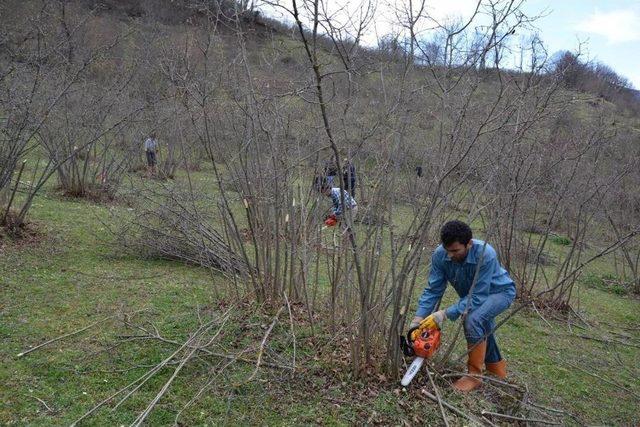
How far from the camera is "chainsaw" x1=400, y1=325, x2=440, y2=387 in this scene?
3.50 metres

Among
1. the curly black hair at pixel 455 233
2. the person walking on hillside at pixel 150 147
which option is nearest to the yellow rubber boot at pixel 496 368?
the curly black hair at pixel 455 233

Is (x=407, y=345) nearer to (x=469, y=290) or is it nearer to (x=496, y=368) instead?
(x=469, y=290)

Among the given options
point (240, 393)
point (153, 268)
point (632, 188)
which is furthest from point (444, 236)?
point (632, 188)

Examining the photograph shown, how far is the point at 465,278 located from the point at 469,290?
143mm

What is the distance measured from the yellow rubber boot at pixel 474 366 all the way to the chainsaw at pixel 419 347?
365mm

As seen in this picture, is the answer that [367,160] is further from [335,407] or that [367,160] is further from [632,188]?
[632,188]

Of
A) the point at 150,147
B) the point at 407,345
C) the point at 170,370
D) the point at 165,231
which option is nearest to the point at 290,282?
the point at 170,370

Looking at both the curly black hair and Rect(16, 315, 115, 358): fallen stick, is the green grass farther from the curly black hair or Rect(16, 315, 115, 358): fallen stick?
the curly black hair

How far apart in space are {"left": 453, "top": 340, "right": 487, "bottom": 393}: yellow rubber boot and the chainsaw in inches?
14.4

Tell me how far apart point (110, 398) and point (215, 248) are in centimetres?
266

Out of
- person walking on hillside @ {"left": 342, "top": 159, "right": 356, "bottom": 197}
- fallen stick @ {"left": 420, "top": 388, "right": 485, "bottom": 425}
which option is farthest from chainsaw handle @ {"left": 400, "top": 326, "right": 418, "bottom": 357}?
person walking on hillside @ {"left": 342, "top": 159, "right": 356, "bottom": 197}

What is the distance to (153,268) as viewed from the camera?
265 inches

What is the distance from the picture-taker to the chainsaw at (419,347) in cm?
350

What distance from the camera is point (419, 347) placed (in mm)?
3518
